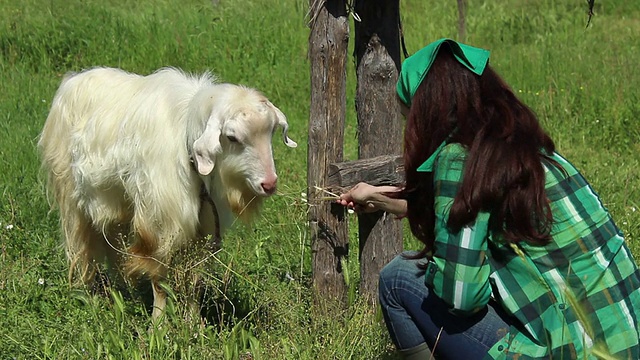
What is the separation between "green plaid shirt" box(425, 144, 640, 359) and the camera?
345 centimetres

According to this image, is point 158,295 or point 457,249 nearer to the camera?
point 457,249

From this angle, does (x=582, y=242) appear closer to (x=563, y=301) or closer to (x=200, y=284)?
(x=563, y=301)

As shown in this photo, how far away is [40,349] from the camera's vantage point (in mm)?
4688

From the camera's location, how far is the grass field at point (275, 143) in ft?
15.3

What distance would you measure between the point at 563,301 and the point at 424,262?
0.82 meters

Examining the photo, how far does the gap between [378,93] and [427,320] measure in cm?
137

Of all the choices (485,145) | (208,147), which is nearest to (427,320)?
(485,145)

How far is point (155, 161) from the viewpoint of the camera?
5.01 metres

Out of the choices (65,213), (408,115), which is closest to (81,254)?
(65,213)

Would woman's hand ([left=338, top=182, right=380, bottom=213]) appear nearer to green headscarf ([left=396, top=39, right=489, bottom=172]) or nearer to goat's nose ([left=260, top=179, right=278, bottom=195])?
goat's nose ([left=260, top=179, right=278, bottom=195])

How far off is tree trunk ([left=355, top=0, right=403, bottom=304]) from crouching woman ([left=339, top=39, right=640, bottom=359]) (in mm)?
1060

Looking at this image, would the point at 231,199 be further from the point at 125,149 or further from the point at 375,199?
the point at 375,199

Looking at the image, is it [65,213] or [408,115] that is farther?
[65,213]

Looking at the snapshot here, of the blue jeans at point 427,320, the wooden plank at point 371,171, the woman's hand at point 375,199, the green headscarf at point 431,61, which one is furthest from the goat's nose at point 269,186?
the green headscarf at point 431,61
